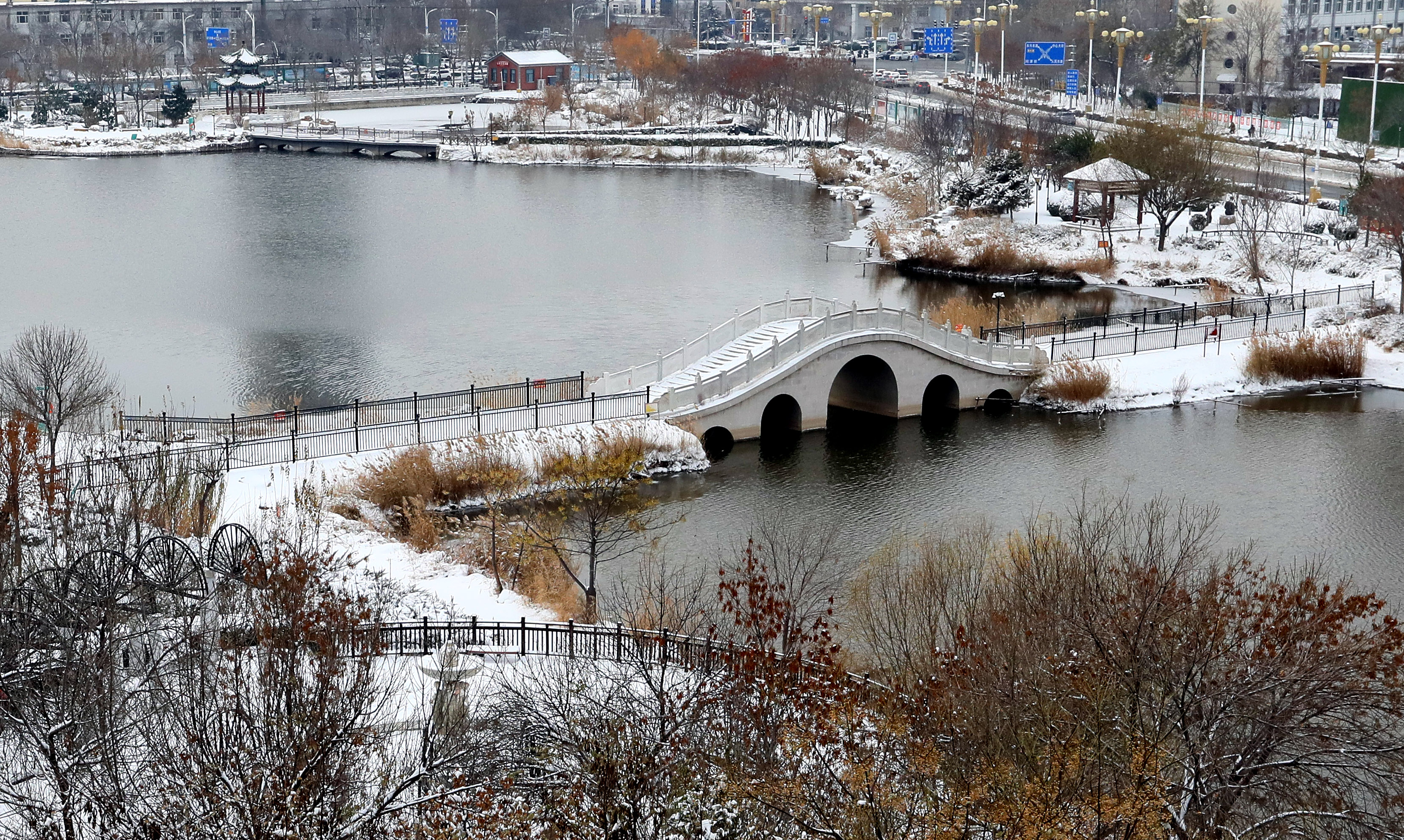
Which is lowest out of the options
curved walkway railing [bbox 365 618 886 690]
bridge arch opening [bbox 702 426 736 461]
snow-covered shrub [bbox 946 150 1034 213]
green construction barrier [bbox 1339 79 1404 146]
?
bridge arch opening [bbox 702 426 736 461]

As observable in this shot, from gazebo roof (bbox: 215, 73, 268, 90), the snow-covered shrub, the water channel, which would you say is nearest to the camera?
the water channel

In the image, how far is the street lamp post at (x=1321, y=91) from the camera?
2692 inches

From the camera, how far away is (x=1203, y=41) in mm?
89312

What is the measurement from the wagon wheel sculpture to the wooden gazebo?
46.0 meters

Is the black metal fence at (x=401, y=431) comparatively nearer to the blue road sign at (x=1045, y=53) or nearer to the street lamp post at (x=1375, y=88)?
the street lamp post at (x=1375, y=88)

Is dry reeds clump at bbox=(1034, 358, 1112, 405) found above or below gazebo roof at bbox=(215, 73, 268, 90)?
below

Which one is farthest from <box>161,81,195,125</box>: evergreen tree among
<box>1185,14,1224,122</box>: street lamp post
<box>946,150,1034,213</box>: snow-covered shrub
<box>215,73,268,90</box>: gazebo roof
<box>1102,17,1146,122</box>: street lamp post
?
<box>1185,14,1224,122</box>: street lamp post

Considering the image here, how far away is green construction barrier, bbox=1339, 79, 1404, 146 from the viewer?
7531 centimetres

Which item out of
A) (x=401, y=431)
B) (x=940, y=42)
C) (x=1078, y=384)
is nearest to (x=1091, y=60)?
(x=940, y=42)

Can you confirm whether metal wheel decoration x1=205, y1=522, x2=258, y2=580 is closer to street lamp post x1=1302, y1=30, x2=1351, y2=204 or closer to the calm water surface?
the calm water surface

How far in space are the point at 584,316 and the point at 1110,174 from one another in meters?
21.3

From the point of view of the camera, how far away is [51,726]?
15617mm

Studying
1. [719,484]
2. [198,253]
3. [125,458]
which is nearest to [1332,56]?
[198,253]

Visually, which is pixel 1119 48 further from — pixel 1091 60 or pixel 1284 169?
pixel 1284 169
